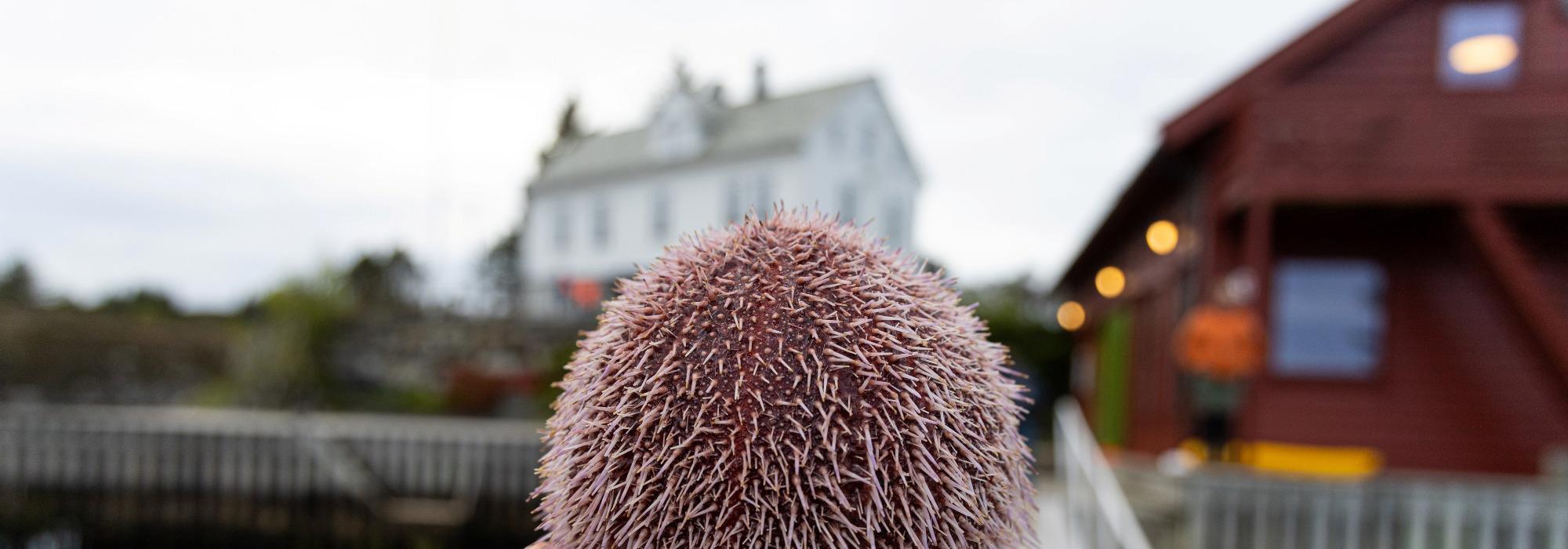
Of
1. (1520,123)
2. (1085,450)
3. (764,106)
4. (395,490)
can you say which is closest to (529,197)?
(764,106)

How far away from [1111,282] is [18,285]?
14.9 m

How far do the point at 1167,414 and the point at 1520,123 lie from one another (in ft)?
11.0

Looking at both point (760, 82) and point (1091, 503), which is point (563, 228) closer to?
point (760, 82)

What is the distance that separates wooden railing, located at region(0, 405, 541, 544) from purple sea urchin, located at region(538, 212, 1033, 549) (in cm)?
662

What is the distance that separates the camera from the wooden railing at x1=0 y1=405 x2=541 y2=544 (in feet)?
22.4

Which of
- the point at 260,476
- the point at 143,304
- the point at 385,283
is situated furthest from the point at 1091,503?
the point at 143,304

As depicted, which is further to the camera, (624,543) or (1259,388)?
(1259,388)

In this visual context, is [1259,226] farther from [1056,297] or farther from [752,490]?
[1056,297]

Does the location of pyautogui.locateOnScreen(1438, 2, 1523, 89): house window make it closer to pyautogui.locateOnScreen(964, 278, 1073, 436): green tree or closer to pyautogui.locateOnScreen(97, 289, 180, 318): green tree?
pyautogui.locateOnScreen(964, 278, 1073, 436): green tree

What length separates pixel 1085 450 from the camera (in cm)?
391

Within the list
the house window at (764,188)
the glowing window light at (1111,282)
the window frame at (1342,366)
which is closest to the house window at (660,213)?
the house window at (764,188)

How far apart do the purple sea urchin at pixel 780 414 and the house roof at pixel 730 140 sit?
1920 mm

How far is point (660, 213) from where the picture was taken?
10.5ft

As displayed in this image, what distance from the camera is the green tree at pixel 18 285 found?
9906 mm
